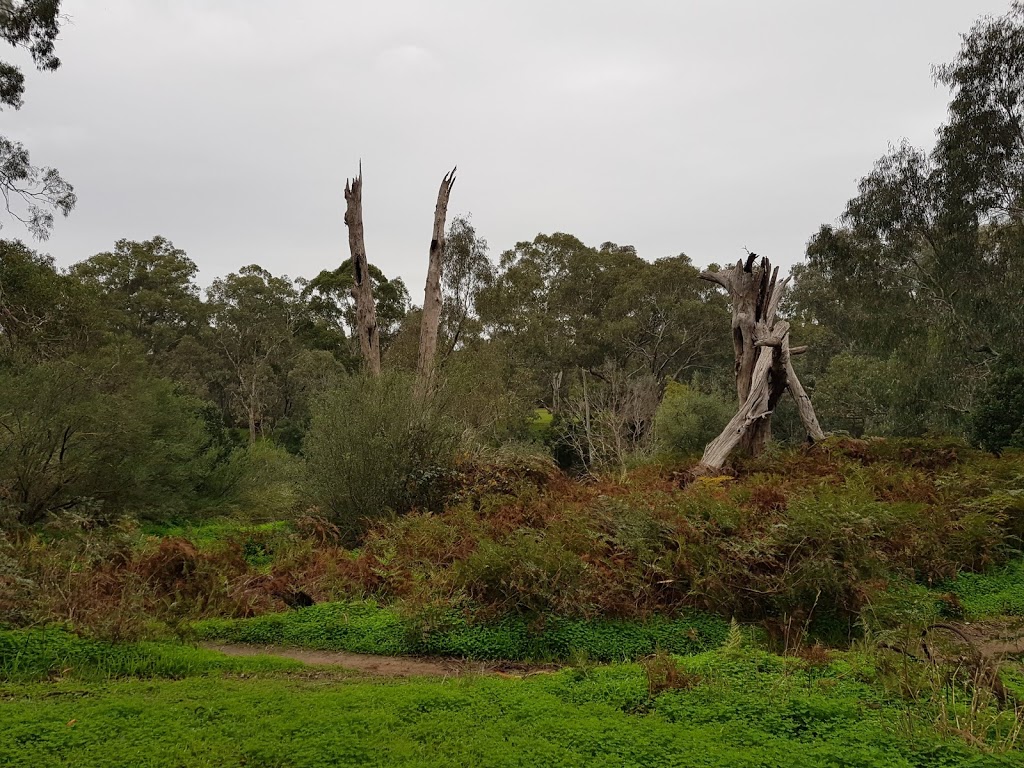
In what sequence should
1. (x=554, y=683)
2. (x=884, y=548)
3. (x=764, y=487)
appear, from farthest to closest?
(x=764, y=487)
(x=884, y=548)
(x=554, y=683)

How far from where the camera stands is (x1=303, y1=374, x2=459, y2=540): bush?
9352 mm

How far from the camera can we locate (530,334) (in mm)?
34312

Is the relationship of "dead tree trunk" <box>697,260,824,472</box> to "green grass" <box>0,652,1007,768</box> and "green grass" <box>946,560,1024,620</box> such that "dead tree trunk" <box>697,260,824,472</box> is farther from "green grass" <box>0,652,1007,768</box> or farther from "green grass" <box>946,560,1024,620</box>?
"green grass" <box>0,652,1007,768</box>

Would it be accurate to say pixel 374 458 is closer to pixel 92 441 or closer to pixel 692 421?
pixel 92 441

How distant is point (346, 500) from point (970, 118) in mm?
22031

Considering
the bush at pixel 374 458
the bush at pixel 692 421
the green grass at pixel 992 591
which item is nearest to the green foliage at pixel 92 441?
the bush at pixel 374 458

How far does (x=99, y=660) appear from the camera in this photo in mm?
4207

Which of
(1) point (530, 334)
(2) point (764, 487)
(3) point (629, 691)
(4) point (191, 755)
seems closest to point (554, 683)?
(3) point (629, 691)

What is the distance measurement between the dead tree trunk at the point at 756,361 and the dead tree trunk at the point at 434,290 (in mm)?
5534

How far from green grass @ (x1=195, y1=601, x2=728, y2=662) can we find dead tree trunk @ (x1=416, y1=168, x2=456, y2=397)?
7.83m

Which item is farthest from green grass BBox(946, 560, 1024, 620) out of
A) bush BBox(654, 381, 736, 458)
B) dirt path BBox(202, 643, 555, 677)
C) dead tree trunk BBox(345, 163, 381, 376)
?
bush BBox(654, 381, 736, 458)

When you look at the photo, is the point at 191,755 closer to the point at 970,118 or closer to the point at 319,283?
the point at 970,118

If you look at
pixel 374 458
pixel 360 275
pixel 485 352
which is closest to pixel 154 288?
pixel 485 352

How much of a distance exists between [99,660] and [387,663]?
72.0 inches
